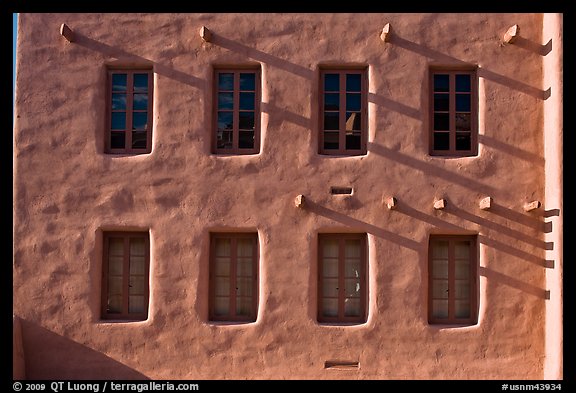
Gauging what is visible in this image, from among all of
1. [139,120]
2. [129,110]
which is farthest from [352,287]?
[129,110]

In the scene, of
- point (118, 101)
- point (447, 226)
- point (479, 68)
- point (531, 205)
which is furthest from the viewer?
point (118, 101)

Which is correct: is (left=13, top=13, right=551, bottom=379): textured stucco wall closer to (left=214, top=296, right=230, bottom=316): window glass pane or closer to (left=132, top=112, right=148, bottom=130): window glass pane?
(left=214, top=296, right=230, bottom=316): window glass pane

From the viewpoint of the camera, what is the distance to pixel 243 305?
11922 mm

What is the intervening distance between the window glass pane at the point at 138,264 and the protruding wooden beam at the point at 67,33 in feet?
11.8

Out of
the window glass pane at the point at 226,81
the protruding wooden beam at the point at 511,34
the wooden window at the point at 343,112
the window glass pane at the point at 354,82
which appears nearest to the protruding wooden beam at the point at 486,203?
the wooden window at the point at 343,112

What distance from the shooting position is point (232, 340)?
1163cm

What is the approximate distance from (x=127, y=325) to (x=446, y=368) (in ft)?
16.1

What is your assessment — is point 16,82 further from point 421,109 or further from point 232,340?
point 421,109

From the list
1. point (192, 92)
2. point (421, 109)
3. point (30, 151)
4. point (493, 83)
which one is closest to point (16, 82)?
point (30, 151)

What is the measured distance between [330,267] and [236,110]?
9.48ft

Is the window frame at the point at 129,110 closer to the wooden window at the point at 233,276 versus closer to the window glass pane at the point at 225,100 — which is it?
the window glass pane at the point at 225,100

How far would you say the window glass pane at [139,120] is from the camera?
12.1 m

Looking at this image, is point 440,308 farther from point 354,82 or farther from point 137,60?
point 137,60

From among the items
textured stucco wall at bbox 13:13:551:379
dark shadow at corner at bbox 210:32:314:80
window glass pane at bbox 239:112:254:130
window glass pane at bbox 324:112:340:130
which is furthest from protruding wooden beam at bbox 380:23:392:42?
window glass pane at bbox 239:112:254:130
